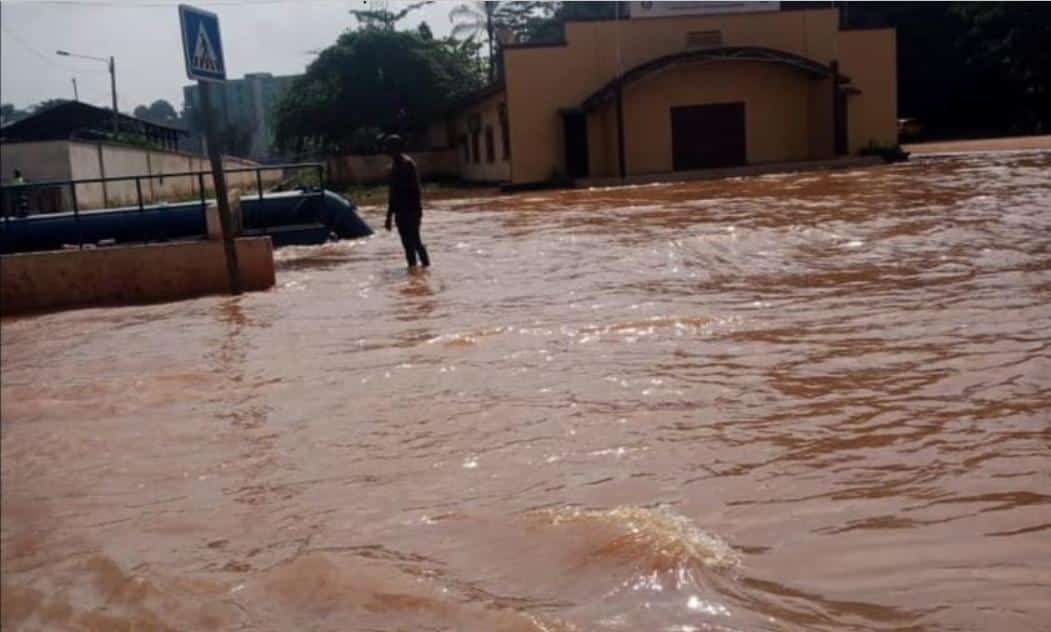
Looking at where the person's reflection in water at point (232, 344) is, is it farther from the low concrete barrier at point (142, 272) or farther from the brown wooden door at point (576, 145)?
the brown wooden door at point (576, 145)

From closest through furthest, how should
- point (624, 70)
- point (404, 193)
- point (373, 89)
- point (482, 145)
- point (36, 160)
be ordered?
point (404, 193) < point (36, 160) < point (624, 70) < point (482, 145) < point (373, 89)

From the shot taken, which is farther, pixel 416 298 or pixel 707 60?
pixel 707 60

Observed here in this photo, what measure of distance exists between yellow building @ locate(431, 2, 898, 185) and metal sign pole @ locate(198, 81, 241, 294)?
19584 millimetres

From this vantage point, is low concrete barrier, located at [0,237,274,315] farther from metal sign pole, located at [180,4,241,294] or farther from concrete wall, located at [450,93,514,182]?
concrete wall, located at [450,93,514,182]

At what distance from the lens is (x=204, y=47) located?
7391 mm

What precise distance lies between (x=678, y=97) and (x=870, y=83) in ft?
20.4

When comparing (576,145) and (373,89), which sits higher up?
(373,89)

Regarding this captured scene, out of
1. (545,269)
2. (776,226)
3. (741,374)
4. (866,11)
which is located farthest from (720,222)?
(866,11)

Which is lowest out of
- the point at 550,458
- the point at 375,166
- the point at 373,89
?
the point at 550,458

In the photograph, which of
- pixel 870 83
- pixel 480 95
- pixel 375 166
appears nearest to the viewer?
pixel 870 83

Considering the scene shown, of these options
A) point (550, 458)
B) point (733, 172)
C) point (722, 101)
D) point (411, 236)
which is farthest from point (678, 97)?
point (550, 458)

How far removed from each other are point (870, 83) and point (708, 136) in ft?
18.3

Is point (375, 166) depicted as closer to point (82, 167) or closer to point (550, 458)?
point (82, 167)

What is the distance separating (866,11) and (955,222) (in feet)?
135
